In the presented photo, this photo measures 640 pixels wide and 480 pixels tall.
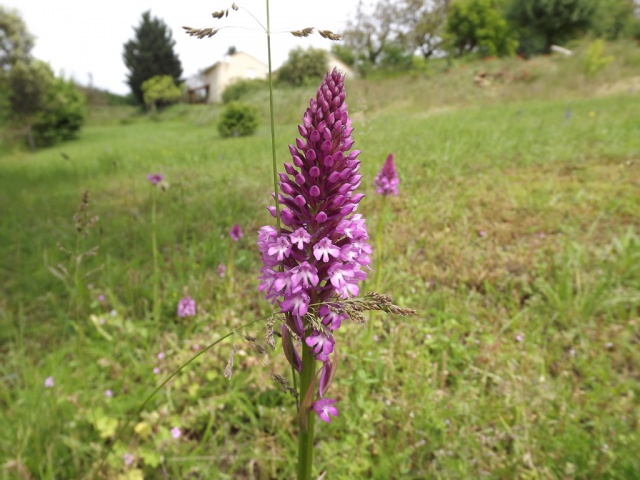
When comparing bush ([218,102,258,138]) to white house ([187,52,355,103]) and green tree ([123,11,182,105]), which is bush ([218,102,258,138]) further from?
green tree ([123,11,182,105])

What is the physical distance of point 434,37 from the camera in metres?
40.8

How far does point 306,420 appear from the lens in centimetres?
100

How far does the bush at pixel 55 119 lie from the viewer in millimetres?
27859

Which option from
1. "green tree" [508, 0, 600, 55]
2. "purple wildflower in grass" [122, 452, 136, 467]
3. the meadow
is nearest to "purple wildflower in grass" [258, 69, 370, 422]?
the meadow

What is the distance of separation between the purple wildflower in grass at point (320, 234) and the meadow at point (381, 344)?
0.61 feet

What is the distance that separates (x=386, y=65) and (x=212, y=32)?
46641 mm

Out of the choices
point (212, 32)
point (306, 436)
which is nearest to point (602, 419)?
point (306, 436)

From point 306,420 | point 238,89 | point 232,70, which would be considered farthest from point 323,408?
point 232,70

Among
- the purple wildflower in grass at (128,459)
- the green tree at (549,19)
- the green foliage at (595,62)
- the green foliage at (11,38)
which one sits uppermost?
the green tree at (549,19)

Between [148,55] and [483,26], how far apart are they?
159ft

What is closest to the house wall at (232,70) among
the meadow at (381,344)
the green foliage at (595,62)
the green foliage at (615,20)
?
the green foliage at (595,62)

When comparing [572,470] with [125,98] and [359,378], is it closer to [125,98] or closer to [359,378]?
[359,378]

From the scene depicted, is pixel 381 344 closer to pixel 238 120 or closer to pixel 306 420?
pixel 306 420

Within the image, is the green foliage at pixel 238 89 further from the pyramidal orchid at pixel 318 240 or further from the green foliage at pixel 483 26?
the pyramidal orchid at pixel 318 240
